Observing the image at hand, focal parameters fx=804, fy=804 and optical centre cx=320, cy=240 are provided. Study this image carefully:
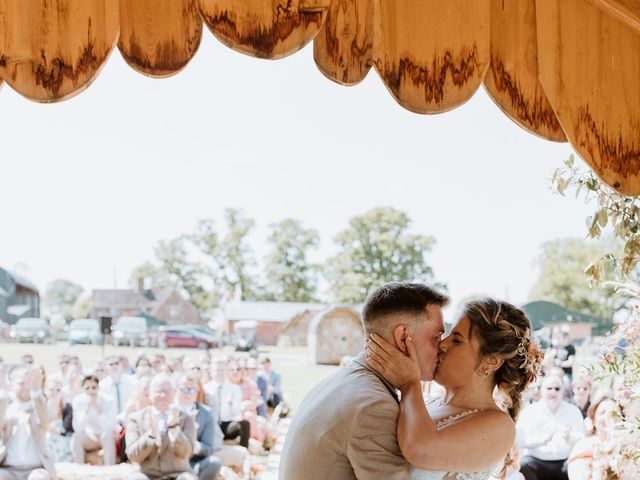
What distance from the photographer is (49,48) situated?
175 centimetres

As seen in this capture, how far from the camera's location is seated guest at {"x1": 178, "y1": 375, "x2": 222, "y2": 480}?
7145 millimetres

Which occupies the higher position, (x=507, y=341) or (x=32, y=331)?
(x=507, y=341)

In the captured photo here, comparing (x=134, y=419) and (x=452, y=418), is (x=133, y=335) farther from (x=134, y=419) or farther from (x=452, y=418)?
(x=452, y=418)

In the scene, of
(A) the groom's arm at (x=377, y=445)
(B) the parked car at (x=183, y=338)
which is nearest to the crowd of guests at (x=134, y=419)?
(A) the groom's arm at (x=377, y=445)

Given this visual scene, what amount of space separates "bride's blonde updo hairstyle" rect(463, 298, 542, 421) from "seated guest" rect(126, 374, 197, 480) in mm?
4879

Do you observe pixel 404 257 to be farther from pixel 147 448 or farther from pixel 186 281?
pixel 147 448

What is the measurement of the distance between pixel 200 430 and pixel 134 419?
79 centimetres

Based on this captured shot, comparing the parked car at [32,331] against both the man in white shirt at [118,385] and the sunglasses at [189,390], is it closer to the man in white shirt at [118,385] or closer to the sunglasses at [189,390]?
the man in white shirt at [118,385]

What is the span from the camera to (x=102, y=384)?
9.38 metres

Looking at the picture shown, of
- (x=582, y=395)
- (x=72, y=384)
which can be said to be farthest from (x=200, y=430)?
(x=582, y=395)

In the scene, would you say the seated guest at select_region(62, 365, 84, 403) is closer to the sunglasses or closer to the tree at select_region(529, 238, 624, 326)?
the sunglasses

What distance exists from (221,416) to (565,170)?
23.7 feet

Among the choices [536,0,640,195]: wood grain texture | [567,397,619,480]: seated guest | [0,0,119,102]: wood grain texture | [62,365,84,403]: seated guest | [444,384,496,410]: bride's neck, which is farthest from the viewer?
[62,365,84,403]: seated guest

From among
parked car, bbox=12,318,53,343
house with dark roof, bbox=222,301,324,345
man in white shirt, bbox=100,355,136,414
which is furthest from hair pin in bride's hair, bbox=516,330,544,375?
house with dark roof, bbox=222,301,324,345
